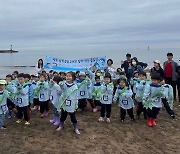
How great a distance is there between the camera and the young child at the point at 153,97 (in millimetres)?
9192

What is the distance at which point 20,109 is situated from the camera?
886 centimetres

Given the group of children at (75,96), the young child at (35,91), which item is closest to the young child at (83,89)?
the group of children at (75,96)

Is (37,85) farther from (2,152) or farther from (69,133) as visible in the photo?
(2,152)

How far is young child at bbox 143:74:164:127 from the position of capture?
919cm

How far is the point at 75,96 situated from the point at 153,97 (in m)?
2.69

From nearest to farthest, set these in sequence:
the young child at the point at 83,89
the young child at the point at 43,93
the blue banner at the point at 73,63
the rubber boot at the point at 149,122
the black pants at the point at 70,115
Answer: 1. the black pants at the point at 70,115
2. the rubber boot at the point at 149,122
3. the young child at the point at 43,93
4. the young child at the point at 83,89
5. the blue banner at the point at 73,63

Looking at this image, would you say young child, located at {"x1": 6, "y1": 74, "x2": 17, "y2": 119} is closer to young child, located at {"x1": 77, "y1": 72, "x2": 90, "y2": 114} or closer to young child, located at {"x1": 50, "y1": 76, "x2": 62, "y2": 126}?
young child, located at {"x1": 50, "y1": 76, "x2": 62, "y2": 126}

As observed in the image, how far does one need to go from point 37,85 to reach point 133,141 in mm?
3796

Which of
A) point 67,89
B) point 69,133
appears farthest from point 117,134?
point 67,89

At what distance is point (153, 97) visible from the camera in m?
9.26

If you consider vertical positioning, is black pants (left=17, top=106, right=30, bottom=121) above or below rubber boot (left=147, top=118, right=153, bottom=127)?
above

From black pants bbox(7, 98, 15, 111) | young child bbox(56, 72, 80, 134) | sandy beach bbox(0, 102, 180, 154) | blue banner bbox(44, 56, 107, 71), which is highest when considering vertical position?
blue banner bbox(44, 56, 107, 71)

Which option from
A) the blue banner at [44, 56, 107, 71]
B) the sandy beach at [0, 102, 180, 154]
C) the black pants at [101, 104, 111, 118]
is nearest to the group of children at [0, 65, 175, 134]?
the black pants at [101, 104, 111, 118]

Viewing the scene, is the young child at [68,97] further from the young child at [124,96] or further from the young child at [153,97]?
the young child at [153,97]
